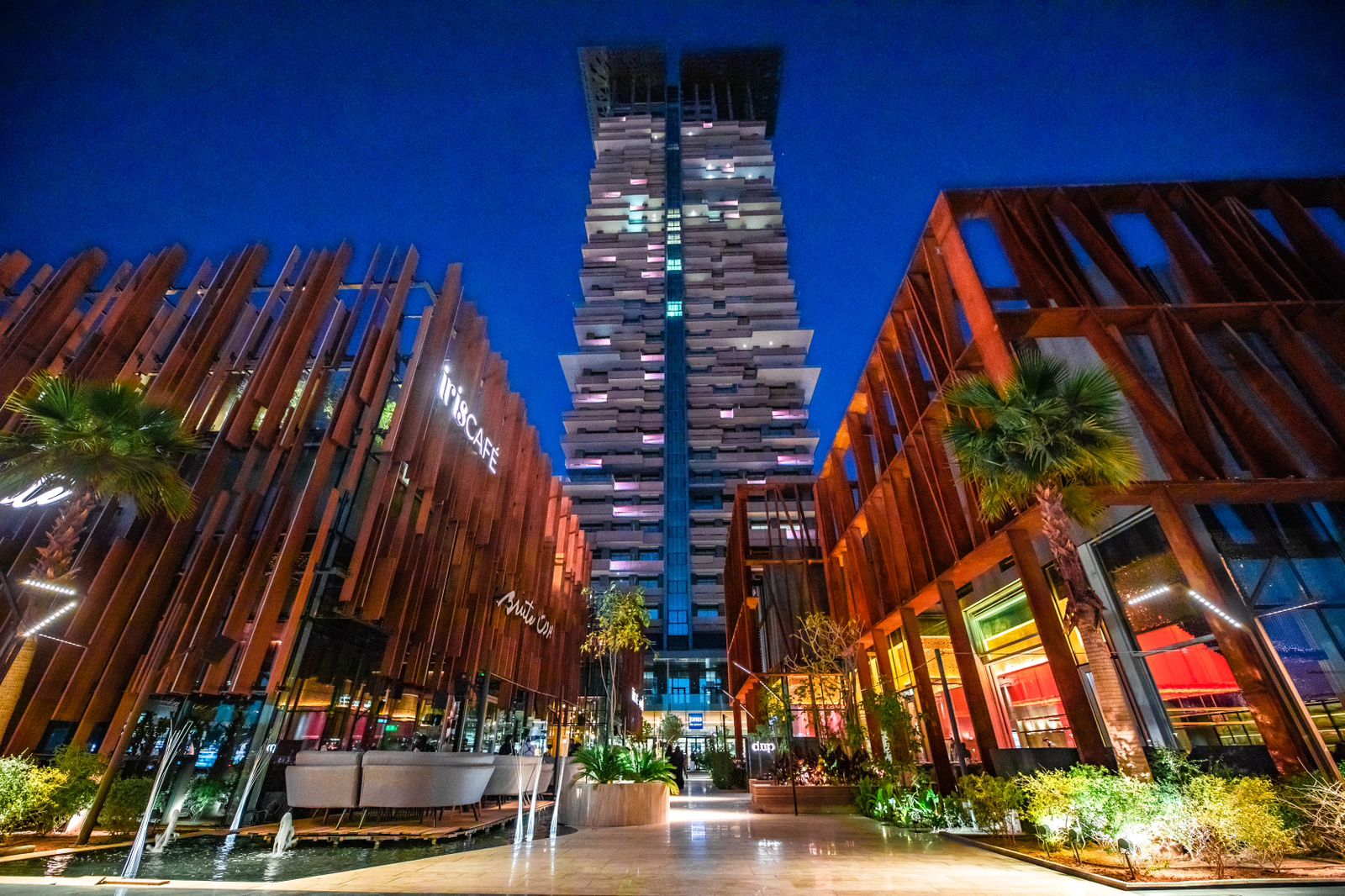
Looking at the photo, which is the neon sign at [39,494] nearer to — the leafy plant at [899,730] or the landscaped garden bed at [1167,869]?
the landscaped garden bed at [1167,869]

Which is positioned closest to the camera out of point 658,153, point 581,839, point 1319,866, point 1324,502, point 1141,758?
point 1319,866

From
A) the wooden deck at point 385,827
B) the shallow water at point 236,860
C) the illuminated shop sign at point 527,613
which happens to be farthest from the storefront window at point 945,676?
the shallow water at point 236,860

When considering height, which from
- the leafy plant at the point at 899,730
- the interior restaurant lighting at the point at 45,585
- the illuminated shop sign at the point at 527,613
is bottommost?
the leafy plant at the point at 899,730

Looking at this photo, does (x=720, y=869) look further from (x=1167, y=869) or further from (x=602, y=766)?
(x=602, y=766)

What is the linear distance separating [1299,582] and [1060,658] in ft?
12.1

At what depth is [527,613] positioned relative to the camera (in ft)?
65.1

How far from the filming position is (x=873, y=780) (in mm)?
13750

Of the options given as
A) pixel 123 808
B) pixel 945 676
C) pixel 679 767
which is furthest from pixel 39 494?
pixel 679 767

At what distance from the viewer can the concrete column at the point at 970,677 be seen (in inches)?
467

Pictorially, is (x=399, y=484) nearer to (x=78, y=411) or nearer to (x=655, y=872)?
(x=78, y=411)

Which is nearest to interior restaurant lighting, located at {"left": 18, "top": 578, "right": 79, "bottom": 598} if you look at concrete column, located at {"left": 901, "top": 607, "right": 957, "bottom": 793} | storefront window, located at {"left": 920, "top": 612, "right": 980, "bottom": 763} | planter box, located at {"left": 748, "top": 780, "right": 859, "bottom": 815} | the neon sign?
the neon sign

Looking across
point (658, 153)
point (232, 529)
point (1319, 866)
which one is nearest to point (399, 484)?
point (232, 529)

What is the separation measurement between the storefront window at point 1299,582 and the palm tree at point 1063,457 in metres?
1.99

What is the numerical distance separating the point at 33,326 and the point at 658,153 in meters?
93.9
